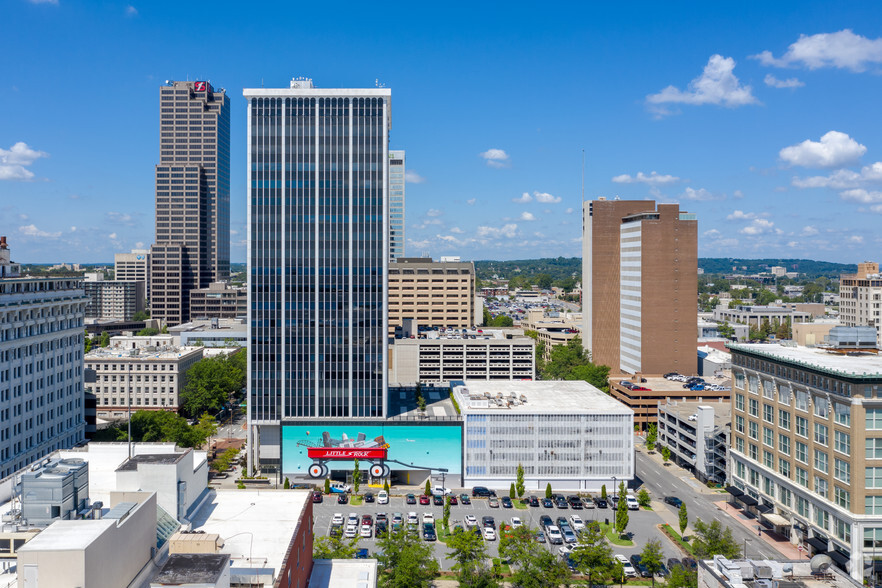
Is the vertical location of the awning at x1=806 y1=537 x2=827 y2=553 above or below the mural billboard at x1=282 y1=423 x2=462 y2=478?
below

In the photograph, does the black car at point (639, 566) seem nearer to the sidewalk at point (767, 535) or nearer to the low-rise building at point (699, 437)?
the sidewalk at point (767, 535)

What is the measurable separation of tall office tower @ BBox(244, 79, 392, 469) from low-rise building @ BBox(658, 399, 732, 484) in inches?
→ 2155

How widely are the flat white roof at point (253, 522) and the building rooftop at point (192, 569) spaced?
205 inches

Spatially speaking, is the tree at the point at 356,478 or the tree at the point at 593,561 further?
the tree at the point at 356,478

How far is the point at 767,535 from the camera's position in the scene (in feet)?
312

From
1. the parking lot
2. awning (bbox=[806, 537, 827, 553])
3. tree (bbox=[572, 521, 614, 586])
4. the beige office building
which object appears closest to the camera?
tree (bbox=[572, 521, 614, 586])

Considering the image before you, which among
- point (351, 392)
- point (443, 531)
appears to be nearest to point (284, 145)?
point (351, 392)

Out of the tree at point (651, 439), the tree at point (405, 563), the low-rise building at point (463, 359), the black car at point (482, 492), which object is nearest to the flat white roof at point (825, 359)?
the tree at point (651, 439)

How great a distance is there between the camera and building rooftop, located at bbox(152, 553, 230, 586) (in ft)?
125

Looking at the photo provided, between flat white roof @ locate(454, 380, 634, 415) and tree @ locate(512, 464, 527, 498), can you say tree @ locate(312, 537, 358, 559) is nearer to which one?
tree @ locate(512, 464, 527, 498)

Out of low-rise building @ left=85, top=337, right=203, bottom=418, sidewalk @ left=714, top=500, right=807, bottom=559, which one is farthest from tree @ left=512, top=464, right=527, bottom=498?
low-rise building @ left=85, top=337, right=203, bottom=418

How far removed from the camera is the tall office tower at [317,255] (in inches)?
4793

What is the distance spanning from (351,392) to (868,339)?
261ft

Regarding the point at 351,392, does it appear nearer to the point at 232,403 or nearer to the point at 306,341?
the point at 306,341
